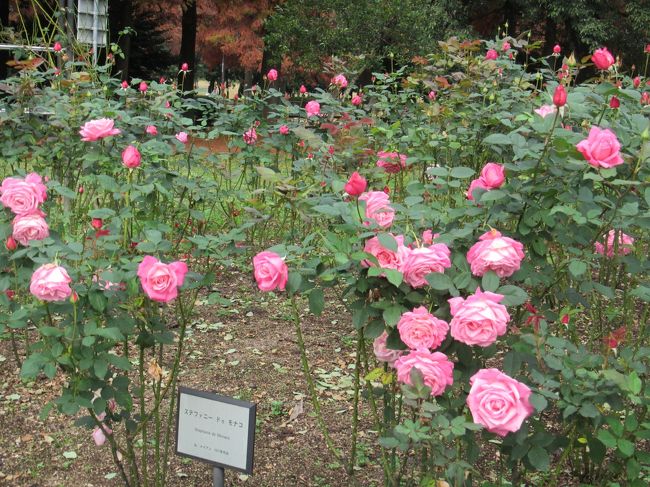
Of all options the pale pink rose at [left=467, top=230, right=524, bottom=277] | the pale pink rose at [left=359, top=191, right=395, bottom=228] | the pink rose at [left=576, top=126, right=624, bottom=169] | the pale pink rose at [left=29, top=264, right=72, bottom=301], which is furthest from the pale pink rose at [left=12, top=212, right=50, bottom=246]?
the pink rose at [left=576, top=126, right=624, bottom=169]

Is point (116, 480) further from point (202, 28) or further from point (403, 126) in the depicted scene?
point (202, 28)

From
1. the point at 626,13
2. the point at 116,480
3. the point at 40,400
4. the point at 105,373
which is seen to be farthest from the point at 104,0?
the point at 626,13

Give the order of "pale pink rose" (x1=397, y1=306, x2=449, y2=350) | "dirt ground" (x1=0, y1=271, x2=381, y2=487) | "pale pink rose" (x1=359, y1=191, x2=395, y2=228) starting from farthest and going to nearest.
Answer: "dirt ground" (x1=0, y1=271, x2=381, y2=487), "pale pink rose" (x1=359, y1=191, x2=395, y2=228), "pale pink rose" (x1=397, y1=306, x2=449, y2=350)

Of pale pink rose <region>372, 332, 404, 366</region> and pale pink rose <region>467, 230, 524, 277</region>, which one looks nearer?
pale pink rose <region>467, 230, 524, 277</region>

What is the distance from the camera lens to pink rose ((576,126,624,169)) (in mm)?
1447

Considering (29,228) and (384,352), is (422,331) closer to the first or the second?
(384,352)

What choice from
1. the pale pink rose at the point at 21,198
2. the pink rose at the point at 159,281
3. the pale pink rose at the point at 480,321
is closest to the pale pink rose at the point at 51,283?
the pink rose at the point at 159,281

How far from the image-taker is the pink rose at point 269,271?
144 centimetres

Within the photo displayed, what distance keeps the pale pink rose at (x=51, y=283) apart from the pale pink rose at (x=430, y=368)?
2.19 ft

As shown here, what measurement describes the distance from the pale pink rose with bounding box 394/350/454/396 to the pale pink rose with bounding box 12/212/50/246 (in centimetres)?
87

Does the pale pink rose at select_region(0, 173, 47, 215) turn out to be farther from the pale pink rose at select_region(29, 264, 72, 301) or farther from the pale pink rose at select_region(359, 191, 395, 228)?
the pale pink rose at select_region(359, 191, 395, 228)

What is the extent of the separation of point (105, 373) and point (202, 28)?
20.0 meters

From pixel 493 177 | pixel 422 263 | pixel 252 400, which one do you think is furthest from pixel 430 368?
pixel 252 400

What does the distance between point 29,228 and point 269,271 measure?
61cm
